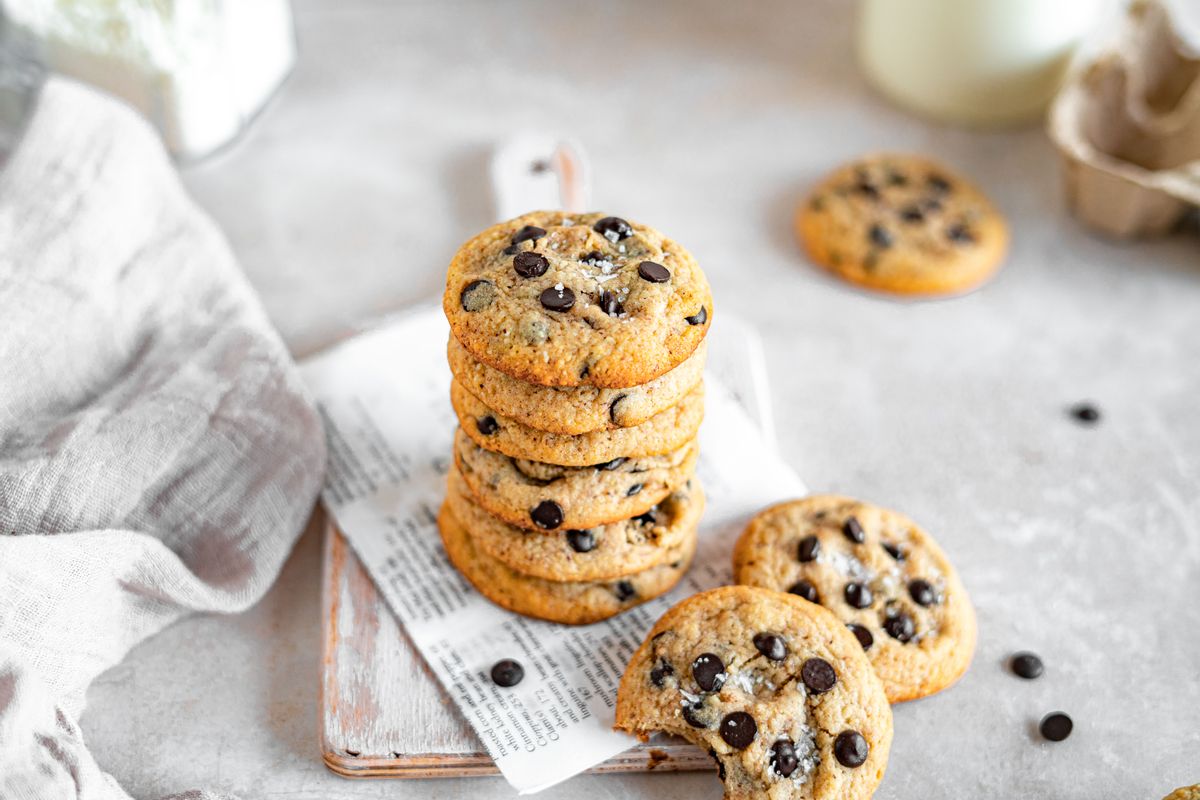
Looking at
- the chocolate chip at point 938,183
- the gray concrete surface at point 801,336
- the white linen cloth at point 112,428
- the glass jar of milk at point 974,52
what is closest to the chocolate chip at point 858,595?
A: the gray concrete surface at point 801,336

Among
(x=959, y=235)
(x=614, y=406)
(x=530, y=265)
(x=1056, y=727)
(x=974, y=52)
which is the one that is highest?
(x=530, y=265)

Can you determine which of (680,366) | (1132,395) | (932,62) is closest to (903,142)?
(932,62)

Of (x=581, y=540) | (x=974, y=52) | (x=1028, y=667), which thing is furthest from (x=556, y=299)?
(x=974, y=52)

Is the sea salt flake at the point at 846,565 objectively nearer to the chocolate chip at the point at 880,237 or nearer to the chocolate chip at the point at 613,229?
the chocolate chip at the point at 613,229

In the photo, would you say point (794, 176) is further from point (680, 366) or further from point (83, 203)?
point (83, 203)

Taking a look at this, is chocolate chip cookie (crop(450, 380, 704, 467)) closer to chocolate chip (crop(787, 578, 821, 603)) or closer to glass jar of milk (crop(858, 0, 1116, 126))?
chocolate chip (crop(787, 578, 821, 603))

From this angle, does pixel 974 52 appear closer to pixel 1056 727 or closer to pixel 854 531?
pixel 854 531

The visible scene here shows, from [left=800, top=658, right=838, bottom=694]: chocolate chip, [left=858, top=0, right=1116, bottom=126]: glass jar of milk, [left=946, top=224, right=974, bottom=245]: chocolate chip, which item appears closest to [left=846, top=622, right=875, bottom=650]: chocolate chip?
[left=800, top=658, right=838, bottom=694]: chocolate chip
